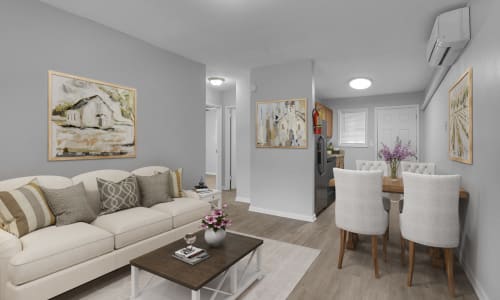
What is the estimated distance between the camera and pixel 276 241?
329 cm

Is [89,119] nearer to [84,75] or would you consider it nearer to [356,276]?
[84,75]

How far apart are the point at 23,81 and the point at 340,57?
4017 mm

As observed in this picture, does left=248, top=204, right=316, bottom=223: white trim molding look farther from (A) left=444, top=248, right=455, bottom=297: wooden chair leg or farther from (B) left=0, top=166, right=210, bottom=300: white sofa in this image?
(A) left=444, top=248, right=455, bottom=297: wooden chair leg

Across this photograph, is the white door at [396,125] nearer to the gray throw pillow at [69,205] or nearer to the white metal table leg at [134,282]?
the white metal table leg at [134,282]

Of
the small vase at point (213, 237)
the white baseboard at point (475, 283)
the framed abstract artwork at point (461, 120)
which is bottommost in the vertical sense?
the white baseboard at point (475, 283)

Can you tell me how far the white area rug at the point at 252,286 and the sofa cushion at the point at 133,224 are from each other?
0.35 meters

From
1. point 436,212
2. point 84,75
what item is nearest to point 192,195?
point 84,75

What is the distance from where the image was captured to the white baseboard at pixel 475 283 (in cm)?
200

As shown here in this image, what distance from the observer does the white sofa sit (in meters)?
1.70

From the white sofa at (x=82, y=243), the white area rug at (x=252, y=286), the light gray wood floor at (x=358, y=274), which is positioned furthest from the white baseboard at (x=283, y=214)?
the white sofa at (x=82, y=243)

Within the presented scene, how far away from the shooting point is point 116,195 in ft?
8.92

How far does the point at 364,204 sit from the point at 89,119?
3.09 m

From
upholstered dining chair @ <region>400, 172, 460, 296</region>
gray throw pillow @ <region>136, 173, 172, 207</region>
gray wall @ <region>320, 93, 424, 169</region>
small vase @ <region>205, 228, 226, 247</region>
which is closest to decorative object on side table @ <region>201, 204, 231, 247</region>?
small vase @ <region>205, 228, 226, 247</region>

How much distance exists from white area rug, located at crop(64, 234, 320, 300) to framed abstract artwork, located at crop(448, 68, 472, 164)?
6.28 ft
